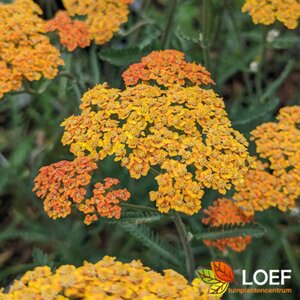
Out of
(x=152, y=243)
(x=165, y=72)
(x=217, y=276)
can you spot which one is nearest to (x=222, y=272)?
(x=217, y=276)

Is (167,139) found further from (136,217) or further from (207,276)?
(207,276)

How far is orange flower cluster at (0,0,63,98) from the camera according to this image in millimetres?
2873

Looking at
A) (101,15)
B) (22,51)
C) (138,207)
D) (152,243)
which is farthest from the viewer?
(101,15)

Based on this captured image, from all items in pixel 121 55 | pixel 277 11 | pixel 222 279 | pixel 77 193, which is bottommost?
pixel 222 279

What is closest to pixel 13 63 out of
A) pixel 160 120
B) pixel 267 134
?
pixel 160 120

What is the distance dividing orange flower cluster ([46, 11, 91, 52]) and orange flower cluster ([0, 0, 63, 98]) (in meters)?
0.10

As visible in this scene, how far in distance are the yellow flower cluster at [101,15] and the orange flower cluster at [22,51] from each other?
0.29m

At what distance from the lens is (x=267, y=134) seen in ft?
9.48

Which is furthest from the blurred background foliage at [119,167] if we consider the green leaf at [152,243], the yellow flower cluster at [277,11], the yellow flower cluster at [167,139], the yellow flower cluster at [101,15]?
the yellow flower cluster at [167,139]

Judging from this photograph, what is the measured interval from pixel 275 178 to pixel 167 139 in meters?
0.66

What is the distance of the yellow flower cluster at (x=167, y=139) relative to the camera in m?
2.36

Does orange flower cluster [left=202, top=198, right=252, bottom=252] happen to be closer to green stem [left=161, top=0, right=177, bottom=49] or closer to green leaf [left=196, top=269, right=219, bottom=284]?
green leaf [left=196, top=269, right=219, bottom=284]

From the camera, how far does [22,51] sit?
2918 millimetres

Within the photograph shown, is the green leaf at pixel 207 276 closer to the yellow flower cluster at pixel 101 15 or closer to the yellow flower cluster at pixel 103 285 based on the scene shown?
the yellow flower cluster at pixel 103 285
